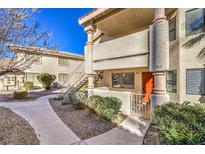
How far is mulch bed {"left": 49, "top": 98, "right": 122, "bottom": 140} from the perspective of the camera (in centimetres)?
537

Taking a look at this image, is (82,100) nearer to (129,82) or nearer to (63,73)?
(129,82)

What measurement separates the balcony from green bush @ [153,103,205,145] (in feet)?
9.05

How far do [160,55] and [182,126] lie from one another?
2.81m

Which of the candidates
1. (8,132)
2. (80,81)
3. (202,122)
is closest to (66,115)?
(8,132)

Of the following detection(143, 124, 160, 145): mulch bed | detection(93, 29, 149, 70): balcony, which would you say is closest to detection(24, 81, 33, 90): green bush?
detection(93, 29, 149, 70): balcony

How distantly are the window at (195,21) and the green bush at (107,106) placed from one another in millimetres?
4840

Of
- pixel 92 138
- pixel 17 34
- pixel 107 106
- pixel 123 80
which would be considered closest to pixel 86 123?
pixel 107 106

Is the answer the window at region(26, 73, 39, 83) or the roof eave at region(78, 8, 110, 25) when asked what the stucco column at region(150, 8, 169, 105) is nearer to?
the roof eave at region(78, 8, 110, 25)

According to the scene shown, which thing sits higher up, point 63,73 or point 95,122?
point 63,73

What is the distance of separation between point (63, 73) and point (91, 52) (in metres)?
13.5

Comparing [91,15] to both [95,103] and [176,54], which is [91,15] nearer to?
[95,103]

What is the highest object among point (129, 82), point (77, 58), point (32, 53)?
point (77, 58)

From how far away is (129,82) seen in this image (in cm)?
1078

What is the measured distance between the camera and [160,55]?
18.5ft
